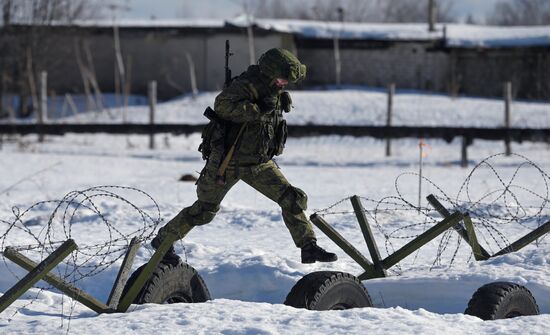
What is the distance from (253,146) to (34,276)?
1788 millimetres

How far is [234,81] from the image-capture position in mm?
6184

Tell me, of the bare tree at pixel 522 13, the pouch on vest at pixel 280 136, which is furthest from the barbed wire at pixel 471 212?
the bare tree at pixel 522 13

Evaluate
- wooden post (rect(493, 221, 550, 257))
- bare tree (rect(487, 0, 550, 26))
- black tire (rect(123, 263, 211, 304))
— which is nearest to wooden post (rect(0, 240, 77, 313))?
black tire (rect(123, 263, 211, 304))

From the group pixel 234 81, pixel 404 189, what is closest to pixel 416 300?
pixel 234 81

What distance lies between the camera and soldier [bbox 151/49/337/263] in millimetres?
6105

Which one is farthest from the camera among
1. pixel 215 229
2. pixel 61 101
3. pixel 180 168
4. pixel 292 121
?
pixel 61 101

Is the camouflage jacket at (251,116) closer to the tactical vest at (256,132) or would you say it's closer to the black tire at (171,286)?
the tactical vest at (256,132)

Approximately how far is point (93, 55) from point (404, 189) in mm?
25750

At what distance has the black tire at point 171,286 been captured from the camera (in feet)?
18.1

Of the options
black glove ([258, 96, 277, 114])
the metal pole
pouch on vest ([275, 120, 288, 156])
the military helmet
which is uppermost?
the metal pole

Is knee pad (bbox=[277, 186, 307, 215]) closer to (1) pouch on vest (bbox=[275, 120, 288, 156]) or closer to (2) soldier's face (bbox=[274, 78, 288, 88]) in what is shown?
(1) pouch on vest (bbox=[275, 120, 288, 156])

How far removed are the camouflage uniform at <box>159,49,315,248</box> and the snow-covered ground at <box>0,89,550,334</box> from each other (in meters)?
0.69

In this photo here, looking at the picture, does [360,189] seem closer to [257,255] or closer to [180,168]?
[180,168]

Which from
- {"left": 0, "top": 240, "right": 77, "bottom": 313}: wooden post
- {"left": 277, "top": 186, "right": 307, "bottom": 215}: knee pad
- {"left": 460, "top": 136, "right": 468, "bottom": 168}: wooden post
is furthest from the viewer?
{"left": 460, "top": 136, "right": 468, "bottom": 168}: wooden post
